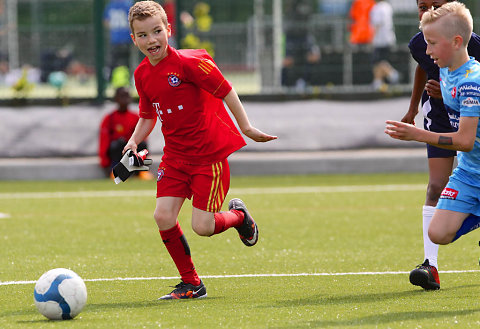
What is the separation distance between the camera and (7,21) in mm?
19641

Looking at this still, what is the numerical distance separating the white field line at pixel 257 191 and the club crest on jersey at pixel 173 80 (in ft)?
20.0

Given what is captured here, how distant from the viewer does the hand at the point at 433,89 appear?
6168mm

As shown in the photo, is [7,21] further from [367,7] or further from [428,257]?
[428,257]

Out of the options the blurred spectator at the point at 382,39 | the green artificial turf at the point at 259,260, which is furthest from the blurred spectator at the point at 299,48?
the green artificial turf at the point at 259,260

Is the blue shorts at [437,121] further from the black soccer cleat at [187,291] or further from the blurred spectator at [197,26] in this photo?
the blurred spectator at [197,26]

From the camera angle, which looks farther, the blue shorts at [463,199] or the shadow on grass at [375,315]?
the blue shorts at [463,199]

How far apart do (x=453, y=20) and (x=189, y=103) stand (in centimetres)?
180

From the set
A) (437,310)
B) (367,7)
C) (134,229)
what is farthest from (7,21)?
(437,310)

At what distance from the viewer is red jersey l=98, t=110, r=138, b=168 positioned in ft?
45.7

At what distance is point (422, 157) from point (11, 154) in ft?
20.5

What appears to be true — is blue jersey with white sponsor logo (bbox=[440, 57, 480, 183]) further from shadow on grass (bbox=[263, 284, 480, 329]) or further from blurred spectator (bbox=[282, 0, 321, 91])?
blurred spectator (bbox=[282, 0, 321, 91])

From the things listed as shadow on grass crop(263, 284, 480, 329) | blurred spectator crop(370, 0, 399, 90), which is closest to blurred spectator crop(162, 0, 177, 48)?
blurred spectator crop(370, 0, 399, 90)

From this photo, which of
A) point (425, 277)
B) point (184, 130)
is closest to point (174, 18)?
point (184, 130)

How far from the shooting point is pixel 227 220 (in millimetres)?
6578
